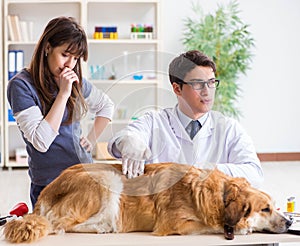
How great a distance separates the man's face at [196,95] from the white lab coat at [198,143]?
0.11ft

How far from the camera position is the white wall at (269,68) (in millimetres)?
6410

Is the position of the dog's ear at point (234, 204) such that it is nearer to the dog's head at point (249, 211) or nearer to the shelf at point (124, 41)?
the dog's head at point (249, 211)

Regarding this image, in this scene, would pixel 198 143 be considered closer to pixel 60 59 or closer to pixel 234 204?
pixel 234 204

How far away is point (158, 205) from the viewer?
5.91 feet

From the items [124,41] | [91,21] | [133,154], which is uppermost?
[91,21]

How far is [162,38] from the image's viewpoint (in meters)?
6.20

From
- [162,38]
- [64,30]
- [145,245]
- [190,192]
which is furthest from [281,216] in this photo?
[162,38]

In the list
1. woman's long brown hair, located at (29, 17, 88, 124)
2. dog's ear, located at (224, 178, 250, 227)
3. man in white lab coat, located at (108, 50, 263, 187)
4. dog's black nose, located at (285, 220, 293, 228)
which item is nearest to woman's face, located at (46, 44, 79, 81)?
woman's long brown hair, located at (29, 17, 88, 124)

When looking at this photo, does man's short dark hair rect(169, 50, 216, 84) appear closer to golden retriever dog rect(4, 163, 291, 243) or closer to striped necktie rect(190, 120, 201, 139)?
striped necktie rect(190, 120, 201, 139)

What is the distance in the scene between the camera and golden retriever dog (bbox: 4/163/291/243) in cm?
178

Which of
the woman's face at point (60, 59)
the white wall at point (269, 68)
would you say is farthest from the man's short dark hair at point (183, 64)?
the white wall at point (269, 68)

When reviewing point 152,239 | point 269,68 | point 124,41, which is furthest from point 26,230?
point 269,68

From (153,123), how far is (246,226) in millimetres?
435

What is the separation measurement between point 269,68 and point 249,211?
16.0 feet
